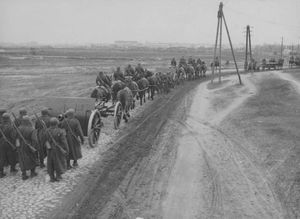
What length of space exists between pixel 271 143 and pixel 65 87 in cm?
1819

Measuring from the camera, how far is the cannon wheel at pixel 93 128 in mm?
11704

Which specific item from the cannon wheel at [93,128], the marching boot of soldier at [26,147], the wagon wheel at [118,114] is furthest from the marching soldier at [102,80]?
the marching boot of soldier at [26,147]

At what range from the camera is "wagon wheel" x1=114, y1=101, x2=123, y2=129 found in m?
14.2

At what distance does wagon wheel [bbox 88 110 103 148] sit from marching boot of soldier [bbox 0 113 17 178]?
266 cm

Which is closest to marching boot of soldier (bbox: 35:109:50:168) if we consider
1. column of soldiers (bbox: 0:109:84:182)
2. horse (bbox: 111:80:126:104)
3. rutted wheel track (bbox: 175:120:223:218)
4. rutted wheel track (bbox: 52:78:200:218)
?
column of soldiers (bbox: 0:109:84:182)

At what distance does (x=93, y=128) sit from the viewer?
469 inches

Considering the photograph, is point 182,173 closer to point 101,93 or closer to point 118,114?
point 118,114

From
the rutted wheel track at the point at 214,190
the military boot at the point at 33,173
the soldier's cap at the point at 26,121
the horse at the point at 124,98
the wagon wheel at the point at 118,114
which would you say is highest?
the soldier's cap at the point at 26,121

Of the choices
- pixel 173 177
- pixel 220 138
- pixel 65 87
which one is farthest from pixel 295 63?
pixel 173 177

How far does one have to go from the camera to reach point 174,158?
1106cm

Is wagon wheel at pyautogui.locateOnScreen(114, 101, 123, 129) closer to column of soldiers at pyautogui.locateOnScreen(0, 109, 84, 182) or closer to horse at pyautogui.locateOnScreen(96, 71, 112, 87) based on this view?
horse at pyautogui.locateOnScreen(96, 71, 112, 87)

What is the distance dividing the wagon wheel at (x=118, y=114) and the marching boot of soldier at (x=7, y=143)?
511 cm

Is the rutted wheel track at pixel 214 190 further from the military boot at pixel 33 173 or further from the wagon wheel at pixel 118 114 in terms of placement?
the military boot at pixel 33 173

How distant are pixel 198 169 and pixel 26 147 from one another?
4.39 metres
